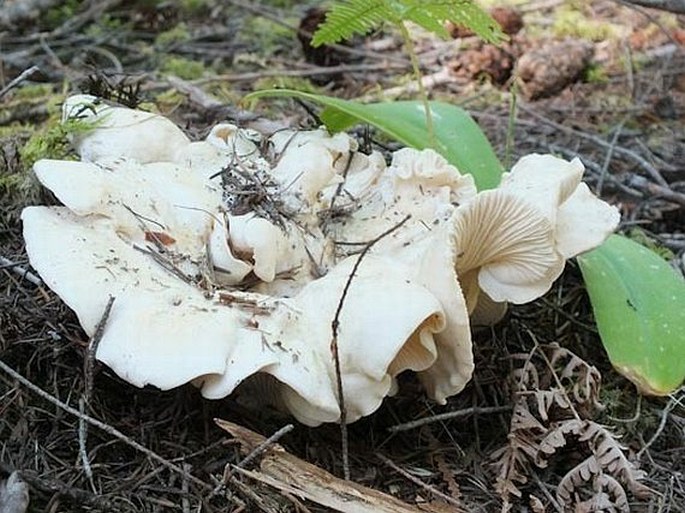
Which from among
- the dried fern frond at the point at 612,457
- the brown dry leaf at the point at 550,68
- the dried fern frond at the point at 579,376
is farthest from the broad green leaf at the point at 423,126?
the brown dry leaf at the point at 550,68

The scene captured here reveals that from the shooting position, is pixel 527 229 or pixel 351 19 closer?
pixel 527 229

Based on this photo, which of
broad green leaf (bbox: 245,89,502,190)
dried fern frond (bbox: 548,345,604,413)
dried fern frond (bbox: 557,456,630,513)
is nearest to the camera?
dried fern frond (bbox: 557,456,630,513)

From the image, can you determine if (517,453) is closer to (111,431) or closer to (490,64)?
(111,431)

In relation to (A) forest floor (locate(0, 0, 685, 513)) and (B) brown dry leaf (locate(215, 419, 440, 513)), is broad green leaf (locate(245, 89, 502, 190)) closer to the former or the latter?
(A) forest floor (locate(0, 0, 685, 513))

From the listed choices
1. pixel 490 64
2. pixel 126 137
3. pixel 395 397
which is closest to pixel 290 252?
pixel 395 397

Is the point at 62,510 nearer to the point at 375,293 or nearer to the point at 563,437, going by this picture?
the point at 375,293

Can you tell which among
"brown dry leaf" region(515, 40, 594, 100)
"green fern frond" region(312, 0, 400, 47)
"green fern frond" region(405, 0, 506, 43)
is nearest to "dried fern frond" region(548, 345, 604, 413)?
"green fern frond" region(405, 0, 506, 43)
